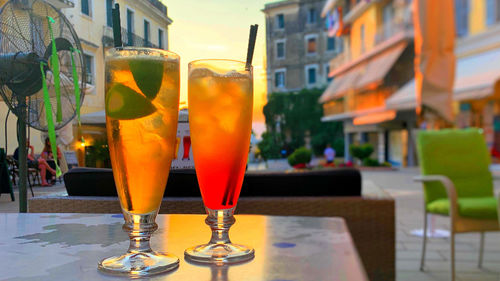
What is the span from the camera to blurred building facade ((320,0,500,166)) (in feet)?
28.3

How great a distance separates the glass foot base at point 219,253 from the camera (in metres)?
0.46

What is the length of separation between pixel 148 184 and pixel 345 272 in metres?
0.23

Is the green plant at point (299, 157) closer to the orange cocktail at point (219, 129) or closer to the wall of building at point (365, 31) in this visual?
the orange cocktail at point (219, 129)

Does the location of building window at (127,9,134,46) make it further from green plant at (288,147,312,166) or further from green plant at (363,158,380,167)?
green plant at (363,158,380,167)

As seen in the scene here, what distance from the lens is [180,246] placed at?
21.2 inches

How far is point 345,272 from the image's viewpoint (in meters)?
0.41

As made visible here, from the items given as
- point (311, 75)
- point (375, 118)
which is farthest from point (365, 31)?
point (375, 118)

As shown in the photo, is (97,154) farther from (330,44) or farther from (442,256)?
(330,44)

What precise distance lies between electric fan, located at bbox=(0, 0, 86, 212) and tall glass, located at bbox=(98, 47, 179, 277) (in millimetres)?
414

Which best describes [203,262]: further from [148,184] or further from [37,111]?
[37,111]

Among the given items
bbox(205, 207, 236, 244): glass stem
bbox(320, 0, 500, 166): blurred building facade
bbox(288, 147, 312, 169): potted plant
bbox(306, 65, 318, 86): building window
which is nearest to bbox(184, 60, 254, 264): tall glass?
bbox(205, 207, 236, 244): glass stem

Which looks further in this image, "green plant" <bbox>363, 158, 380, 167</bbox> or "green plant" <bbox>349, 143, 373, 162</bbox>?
"green plant" <bbox>349, 143, 373, 162</bbox>

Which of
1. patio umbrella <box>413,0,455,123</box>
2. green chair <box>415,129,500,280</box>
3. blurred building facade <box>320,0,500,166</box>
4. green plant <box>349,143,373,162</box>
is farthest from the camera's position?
green plant <box>349,143,373,162</box>

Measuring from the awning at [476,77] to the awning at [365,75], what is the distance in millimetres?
4448
